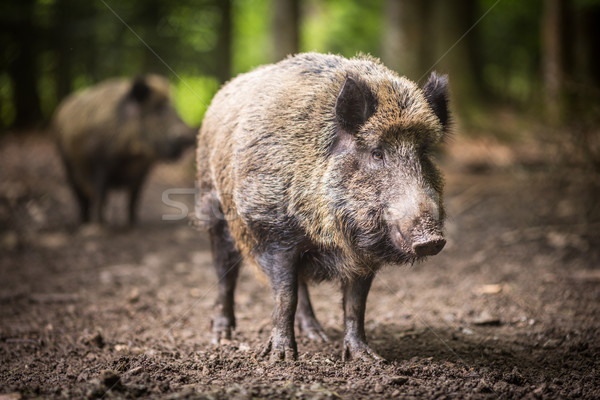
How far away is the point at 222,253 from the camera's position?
4805mm

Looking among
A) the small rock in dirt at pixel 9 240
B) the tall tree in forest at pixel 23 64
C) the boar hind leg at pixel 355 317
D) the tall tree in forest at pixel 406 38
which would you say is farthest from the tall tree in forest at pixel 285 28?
the boar hind leg at pixel 355 317

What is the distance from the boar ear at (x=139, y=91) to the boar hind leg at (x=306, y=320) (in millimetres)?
5441

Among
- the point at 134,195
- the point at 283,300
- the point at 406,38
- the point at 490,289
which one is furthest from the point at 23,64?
the point at 283,300

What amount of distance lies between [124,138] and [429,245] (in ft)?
22.7

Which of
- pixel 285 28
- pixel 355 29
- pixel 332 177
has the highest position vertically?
pixel 355 29

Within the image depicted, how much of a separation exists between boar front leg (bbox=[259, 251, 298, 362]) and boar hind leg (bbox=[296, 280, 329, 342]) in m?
0.70

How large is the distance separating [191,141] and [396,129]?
5.98m

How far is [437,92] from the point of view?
3902 millimetres

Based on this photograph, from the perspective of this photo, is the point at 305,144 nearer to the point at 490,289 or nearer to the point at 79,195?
the point at 490,289

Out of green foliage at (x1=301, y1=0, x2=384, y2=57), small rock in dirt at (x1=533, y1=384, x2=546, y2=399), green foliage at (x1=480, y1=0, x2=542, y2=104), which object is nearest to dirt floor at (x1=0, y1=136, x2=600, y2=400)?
small rock in dirt at (x1=533, y1=384, x2=546, y2=399)

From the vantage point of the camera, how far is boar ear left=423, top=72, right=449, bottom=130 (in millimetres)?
3900

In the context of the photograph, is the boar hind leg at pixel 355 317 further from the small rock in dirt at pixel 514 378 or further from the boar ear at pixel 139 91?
the boar ear at pixel 139 91

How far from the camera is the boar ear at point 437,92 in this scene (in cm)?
390

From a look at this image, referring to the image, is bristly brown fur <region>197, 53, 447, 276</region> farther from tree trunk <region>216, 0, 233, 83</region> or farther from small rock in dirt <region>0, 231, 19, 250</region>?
tree trunk <region>216, 0, 233, 83</region>
